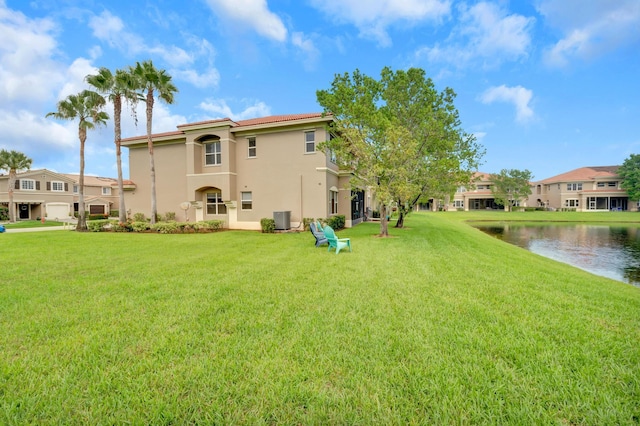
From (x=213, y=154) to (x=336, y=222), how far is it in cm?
1027

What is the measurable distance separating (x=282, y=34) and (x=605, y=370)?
21111 mm

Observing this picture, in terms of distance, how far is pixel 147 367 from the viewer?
3.02 m

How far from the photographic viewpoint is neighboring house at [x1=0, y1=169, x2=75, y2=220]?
3634 cm

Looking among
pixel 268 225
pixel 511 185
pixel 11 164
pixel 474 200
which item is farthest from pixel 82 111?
pixel 474 200

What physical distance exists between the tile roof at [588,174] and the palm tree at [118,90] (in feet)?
248

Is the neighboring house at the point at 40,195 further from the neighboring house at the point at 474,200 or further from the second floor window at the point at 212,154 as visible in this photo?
the neighboring house at the point at 474,200

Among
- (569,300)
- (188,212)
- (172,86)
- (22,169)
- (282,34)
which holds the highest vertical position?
(282,34)

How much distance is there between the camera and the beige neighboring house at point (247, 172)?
715 inches

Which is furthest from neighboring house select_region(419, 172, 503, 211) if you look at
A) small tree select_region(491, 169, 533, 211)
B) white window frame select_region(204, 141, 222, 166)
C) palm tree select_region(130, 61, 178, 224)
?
palm tree select_region(130, 61, 178, 224)

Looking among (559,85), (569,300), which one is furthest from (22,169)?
(559,85)

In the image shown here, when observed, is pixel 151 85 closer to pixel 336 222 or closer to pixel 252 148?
pixel 252 148

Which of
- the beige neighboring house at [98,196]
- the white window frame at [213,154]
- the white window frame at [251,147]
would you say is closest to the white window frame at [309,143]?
the white window frame at [251,147]

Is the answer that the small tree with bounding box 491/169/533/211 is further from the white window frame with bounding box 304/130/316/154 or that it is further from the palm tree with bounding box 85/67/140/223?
the palm tree with bounding box 85/67/140/223

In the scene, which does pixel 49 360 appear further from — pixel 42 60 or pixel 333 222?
pixel 42 60
